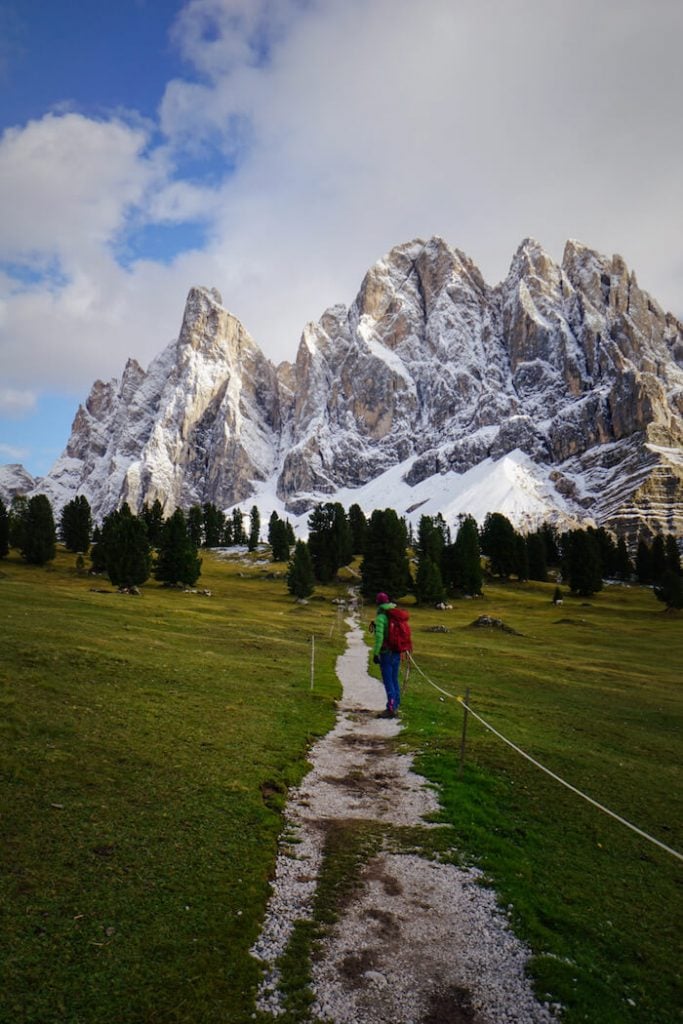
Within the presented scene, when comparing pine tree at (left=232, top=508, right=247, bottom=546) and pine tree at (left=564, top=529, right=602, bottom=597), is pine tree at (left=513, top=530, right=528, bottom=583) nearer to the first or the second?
pine tree at (left=564, top=529, right=602, bottom=597)

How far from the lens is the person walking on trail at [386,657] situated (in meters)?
22.5

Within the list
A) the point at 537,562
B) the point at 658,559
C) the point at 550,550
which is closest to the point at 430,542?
the point at 537,562

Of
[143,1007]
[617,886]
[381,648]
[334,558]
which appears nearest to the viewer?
[143,1007]

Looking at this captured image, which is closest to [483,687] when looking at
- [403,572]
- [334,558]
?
[403,572]

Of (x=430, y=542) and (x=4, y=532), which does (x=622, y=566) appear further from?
(x=4, y=532)

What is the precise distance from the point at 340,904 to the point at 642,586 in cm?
14630

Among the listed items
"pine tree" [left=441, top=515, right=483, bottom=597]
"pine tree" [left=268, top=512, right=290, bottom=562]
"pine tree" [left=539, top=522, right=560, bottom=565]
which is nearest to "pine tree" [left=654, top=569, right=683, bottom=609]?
"pine tree" [left=441, top=515, right=483, bottom=597]

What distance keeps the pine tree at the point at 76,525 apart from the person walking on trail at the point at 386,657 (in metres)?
119

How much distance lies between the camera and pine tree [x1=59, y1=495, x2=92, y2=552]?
126 m

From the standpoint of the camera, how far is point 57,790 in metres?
11.4

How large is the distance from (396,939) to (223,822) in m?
4.34

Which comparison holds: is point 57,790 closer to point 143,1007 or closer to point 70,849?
point 70,849

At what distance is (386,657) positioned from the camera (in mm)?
22969

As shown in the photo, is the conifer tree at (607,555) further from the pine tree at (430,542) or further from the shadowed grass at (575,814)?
the shadowed grass at (575,814)
